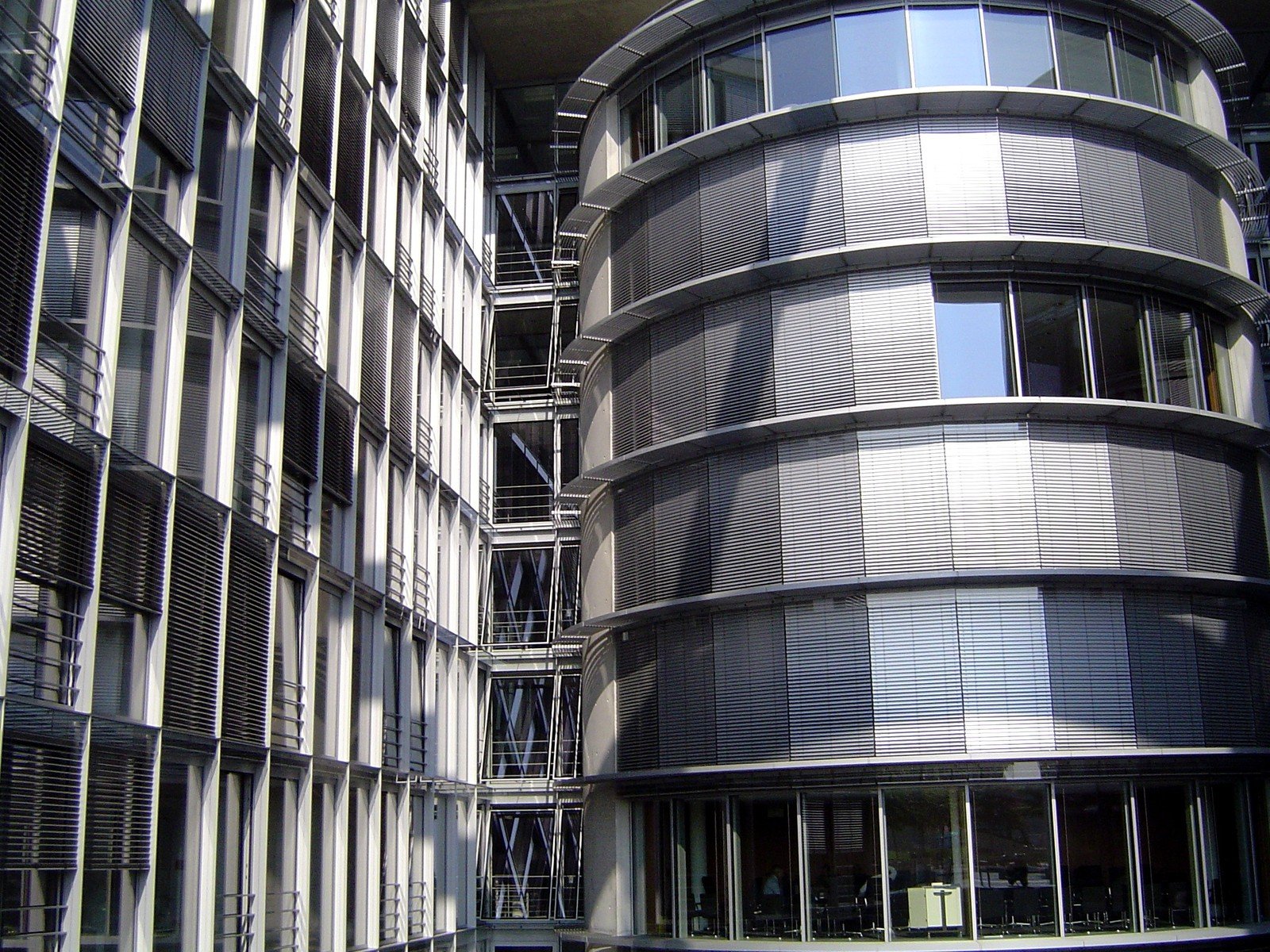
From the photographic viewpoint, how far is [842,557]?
25.0 metres

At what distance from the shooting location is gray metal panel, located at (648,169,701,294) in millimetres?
28453

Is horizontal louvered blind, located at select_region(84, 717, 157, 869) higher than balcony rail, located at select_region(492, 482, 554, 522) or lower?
lower

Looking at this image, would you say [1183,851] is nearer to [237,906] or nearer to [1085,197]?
[1085,197]

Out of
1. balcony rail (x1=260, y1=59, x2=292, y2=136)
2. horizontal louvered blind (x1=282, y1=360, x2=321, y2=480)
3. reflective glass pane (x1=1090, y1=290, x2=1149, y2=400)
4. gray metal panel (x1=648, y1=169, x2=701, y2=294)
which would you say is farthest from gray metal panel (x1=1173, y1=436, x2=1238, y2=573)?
balcony rail (x1=260, y1=59, x2=292, y2=136)

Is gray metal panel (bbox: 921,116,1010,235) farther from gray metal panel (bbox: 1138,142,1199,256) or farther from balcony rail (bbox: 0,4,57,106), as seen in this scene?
balcony rail (bbox: 0,4,57,106)

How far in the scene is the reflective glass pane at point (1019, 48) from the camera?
27.2 meters

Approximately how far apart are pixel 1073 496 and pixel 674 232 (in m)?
9.95

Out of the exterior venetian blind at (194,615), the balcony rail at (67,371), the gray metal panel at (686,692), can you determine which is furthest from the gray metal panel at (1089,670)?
the balcony rail at (67,371)

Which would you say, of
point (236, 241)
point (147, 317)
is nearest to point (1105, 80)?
point (236, 241)

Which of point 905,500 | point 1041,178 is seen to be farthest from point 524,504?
point 1041,178

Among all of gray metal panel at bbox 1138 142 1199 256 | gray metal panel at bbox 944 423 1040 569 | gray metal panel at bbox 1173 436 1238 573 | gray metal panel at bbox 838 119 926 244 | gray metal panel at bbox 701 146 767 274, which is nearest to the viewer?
gray metal panel at bbox 944 423 1040 569

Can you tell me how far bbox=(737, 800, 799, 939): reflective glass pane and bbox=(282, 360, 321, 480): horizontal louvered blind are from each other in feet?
33.4

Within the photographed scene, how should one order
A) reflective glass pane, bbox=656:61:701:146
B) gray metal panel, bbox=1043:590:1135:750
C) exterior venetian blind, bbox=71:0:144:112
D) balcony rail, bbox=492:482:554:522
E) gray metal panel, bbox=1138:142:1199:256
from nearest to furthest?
1. exterior venetian blind, bbox=71:0:144:112
2. gray metal panel, bbox=1043:590:1135:750
3. gray metal panel, bbox=1138:142:1199:256
4. reflective glass pane, bbox=656:61:701:146
5. balcony rail, bbox=492:482:554:522

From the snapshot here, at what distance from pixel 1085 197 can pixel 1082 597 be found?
7971 mm
